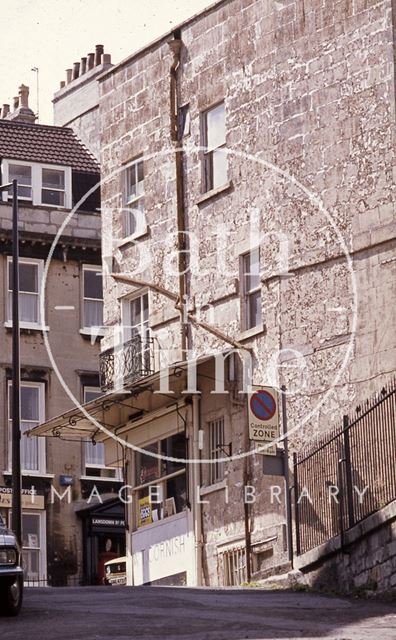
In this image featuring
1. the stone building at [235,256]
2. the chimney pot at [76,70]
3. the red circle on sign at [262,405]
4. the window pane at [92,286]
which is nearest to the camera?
the red circle on sign at [262,405]

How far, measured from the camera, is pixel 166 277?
1412 inches

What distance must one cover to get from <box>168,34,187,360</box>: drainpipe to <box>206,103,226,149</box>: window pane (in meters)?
0.87

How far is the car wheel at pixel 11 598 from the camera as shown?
66.9 ft

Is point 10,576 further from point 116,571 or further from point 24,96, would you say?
point 24,96

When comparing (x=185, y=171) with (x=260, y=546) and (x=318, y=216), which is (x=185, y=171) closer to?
(x=318, y=216)

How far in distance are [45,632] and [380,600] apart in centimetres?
579

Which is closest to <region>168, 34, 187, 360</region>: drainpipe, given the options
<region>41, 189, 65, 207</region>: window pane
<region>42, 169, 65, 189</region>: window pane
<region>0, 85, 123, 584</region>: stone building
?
<region>0, 85, 123, 584</region>: stone building

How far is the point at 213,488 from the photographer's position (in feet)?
110

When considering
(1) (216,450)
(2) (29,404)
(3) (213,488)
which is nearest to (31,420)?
(2) (29,404)

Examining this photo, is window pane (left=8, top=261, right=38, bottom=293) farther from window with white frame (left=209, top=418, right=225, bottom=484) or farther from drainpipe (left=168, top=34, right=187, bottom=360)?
window with white frame (left=209, top=418, right=225, bottom=484)

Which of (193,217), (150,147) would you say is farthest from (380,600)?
(150,147)

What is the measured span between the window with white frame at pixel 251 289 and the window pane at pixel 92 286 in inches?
694

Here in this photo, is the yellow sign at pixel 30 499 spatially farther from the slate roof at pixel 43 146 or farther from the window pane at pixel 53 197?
the slate roof at pixel 43 146

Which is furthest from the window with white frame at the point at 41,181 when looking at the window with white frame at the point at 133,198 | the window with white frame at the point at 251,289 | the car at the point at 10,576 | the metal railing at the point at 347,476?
the car at the point at 10,576
